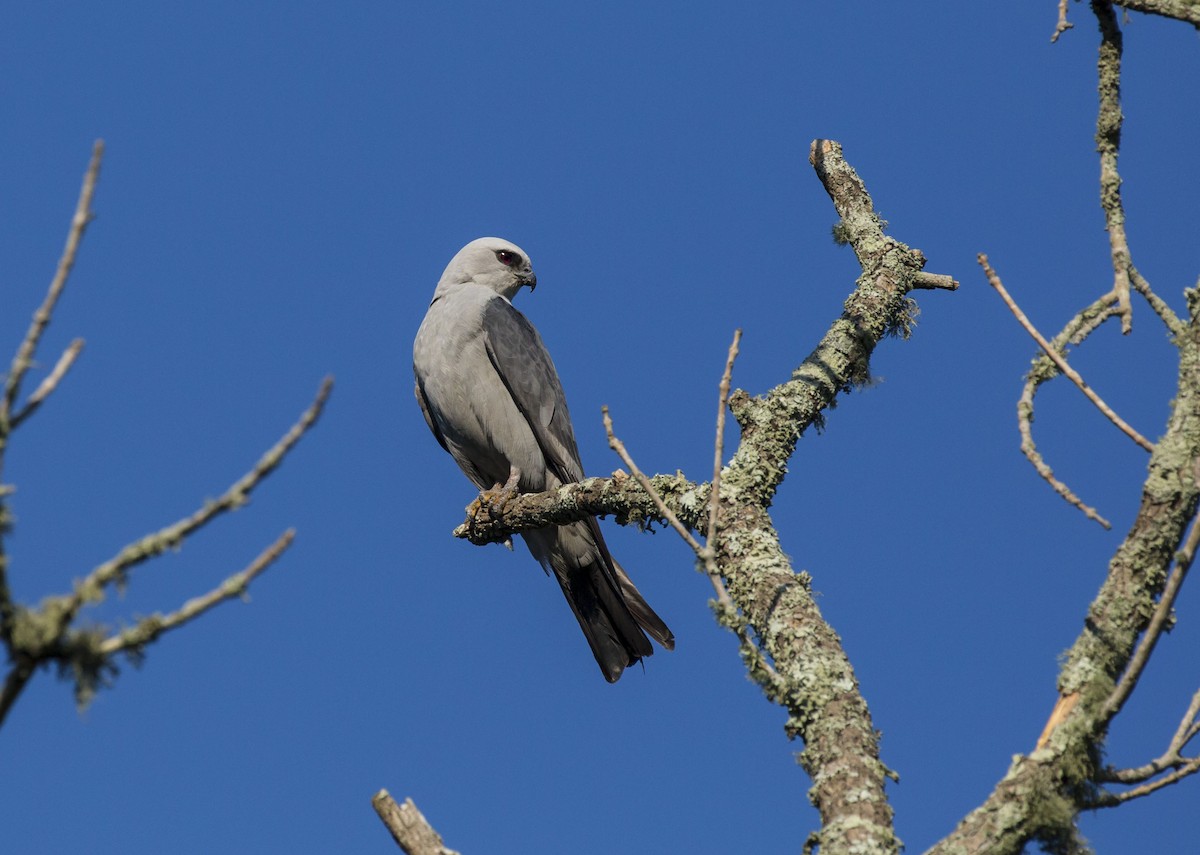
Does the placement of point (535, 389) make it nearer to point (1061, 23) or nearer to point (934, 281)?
point (934, 281)

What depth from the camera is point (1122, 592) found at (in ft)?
9.29

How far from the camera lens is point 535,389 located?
6.68 metres

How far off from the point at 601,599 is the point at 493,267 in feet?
9.13

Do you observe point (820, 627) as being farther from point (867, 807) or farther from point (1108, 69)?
point (1108, 69)

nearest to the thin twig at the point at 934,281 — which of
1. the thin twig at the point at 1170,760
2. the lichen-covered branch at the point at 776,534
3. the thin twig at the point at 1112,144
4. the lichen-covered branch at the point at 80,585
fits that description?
the lichen-covered branch at the point at 776,534

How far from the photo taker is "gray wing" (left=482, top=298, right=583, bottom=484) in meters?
6.65

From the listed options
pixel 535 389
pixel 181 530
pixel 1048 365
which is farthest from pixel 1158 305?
pixel 535 389

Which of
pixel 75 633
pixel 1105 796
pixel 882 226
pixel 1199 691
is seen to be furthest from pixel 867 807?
pixel 882 226

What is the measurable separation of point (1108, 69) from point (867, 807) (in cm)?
251

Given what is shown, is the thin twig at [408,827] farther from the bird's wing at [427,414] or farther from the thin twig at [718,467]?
the bird's wing at [427,414]

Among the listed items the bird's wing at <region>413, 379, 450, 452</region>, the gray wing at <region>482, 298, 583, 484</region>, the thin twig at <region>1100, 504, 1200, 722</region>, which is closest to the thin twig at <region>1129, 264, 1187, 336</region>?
the thin twig at <region>1100, 504, 1200, 722</region>

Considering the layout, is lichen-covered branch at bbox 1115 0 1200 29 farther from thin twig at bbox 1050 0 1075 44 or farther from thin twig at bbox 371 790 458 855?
thin twig at bbox 371 790 458 855

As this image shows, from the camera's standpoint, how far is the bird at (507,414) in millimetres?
6207

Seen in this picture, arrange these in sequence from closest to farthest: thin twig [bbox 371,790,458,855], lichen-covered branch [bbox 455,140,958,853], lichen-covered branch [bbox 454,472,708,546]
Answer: thin twig [bbox 371,790,458,855] < lichen-covered branch [bbox 455,140,958,853] < lichen-covered branch [bbox 454,472,708,546]
